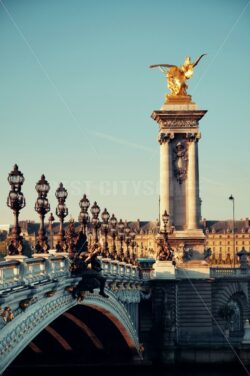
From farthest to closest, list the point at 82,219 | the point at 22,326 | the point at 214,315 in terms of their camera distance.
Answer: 1. the point at 214,315
2. the point at 82,219
3. the point at 22,326

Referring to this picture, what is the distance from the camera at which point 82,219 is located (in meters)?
42.4

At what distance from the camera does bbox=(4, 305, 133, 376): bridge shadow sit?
51.3m

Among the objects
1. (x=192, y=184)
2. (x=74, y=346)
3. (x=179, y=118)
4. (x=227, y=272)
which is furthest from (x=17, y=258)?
(x=179, y=118)

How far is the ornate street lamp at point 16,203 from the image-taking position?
91.4 feet

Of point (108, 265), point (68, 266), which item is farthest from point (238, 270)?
point (68, 266)

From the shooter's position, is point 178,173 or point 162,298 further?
point 178,173

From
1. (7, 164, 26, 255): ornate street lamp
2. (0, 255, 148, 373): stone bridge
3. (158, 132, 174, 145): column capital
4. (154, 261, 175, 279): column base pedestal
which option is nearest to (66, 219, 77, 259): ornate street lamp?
(0, 255, 148, 373): stone bridge

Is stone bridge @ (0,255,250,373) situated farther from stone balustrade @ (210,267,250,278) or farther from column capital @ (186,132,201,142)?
column capital @ (186,132,201,142)

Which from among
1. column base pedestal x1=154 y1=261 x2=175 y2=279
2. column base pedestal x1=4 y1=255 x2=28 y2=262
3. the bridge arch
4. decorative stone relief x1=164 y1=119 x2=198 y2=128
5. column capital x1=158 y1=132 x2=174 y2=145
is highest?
decorative stone relief x1=164 y1=119 x2=198 y2=128

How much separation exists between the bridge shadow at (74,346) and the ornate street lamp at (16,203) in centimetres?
2058

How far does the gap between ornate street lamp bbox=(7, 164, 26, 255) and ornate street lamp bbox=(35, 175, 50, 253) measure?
367cm

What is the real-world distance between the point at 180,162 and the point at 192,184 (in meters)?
2.00

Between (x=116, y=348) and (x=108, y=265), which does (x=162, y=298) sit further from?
(x=108, y=265)

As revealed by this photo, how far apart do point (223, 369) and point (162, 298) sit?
9.09 m
